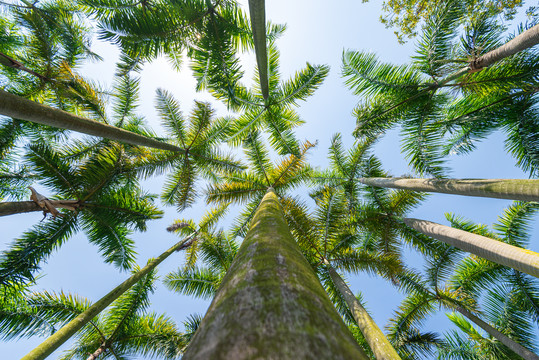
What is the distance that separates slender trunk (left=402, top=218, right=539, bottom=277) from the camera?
13.1 ft

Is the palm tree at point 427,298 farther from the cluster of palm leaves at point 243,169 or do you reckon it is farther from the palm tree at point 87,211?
the palm tree at point 87,211

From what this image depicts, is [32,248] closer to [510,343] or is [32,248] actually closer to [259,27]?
[259,27]

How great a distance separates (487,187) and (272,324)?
5.32 meters

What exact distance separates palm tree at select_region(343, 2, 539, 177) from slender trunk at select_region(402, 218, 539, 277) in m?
1.96

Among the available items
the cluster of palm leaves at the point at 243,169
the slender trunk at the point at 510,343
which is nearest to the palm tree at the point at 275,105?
the cluster of palm leaves at the point at 243,169

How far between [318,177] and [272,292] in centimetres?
921

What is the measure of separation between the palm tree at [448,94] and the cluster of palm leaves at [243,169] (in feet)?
0.13

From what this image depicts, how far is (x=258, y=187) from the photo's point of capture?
8734 mm

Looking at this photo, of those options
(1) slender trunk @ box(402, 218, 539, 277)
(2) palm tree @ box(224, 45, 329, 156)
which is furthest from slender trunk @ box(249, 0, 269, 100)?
(1) slender trunk @ box(402, 218, 539, 277)

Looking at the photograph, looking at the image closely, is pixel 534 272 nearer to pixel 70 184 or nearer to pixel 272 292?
pixel 272 292

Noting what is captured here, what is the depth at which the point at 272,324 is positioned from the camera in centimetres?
81

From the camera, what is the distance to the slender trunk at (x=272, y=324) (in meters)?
0.70

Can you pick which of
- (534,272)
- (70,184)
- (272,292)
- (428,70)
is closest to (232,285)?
(272,292)

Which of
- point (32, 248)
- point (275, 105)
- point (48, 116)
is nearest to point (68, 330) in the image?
point (32, 248)
